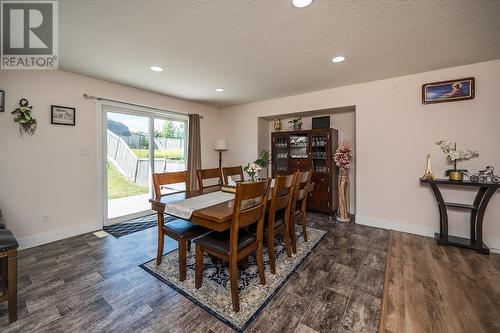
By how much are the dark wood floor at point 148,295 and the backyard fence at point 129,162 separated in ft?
4.73

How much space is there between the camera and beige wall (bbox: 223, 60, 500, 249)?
104 inches

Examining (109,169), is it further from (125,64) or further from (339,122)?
(339,122)

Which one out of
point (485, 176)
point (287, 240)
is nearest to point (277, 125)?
point (287, 240)

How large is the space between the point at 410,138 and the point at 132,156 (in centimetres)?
465

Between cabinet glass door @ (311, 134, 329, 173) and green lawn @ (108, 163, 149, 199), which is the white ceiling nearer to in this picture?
cabinet glass door @ (311, 134, 329, 173)

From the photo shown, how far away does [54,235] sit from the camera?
9.48 ft

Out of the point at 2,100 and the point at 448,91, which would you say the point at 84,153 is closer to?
the point at 2,100

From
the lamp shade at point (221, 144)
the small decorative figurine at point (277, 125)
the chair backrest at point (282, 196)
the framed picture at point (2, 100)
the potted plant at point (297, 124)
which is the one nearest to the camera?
the chair backrest at point (282, 196)

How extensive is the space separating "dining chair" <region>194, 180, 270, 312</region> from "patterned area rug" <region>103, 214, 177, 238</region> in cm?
186

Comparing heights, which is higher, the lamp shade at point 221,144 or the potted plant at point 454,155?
the lamp shade at point 221,144

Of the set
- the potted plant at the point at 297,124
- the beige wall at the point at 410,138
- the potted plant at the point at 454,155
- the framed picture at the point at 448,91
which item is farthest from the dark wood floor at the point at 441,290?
the potted plant at the point at 297,124

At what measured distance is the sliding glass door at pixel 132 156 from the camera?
11.5 ft

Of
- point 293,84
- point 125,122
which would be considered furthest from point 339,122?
point 125,122

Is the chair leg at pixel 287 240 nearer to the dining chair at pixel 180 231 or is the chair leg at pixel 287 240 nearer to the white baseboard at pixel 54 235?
the dining chair at pixel 180 231
